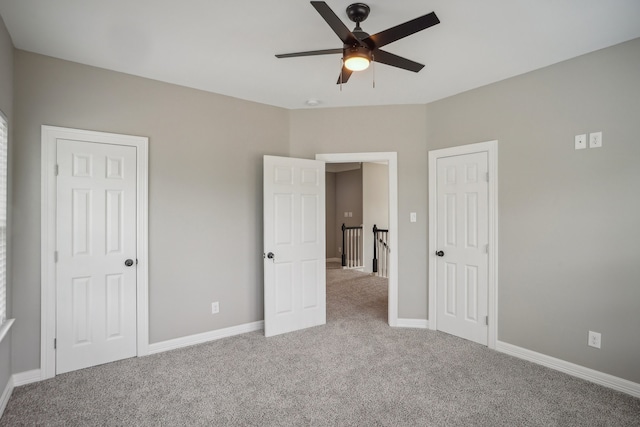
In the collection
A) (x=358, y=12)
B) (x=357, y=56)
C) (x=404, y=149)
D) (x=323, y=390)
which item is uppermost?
(x=358, y=12)

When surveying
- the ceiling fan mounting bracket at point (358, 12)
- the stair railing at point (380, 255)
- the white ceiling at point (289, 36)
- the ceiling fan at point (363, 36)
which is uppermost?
the white ceiling at point (289, 36)

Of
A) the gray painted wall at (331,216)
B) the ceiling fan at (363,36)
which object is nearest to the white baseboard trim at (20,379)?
the ceiling fan at (363,36)

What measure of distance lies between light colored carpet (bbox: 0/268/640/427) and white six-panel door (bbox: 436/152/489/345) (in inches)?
11.5

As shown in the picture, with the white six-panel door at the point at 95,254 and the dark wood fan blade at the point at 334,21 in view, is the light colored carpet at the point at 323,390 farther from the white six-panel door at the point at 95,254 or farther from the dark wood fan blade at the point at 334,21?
the dark wood fan blade at the point at 334,21

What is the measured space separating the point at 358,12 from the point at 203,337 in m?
3.36

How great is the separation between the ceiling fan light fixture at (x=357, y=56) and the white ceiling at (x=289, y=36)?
→ 1.02 ft

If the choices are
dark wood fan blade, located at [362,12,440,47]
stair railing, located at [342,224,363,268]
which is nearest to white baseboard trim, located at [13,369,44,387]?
dark wood fan blade, located at [362,12,440,47]

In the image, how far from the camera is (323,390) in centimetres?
266

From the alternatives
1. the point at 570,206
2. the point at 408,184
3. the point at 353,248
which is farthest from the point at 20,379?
the point at 353,248

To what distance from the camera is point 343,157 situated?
425 centimetres

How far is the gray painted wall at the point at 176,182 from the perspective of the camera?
2795mm

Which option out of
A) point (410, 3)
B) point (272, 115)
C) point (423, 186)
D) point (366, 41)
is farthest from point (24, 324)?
point (423, 186)

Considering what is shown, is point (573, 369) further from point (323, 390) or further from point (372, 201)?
point (372, 201)

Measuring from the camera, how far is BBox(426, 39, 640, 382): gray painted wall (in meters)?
2.65
